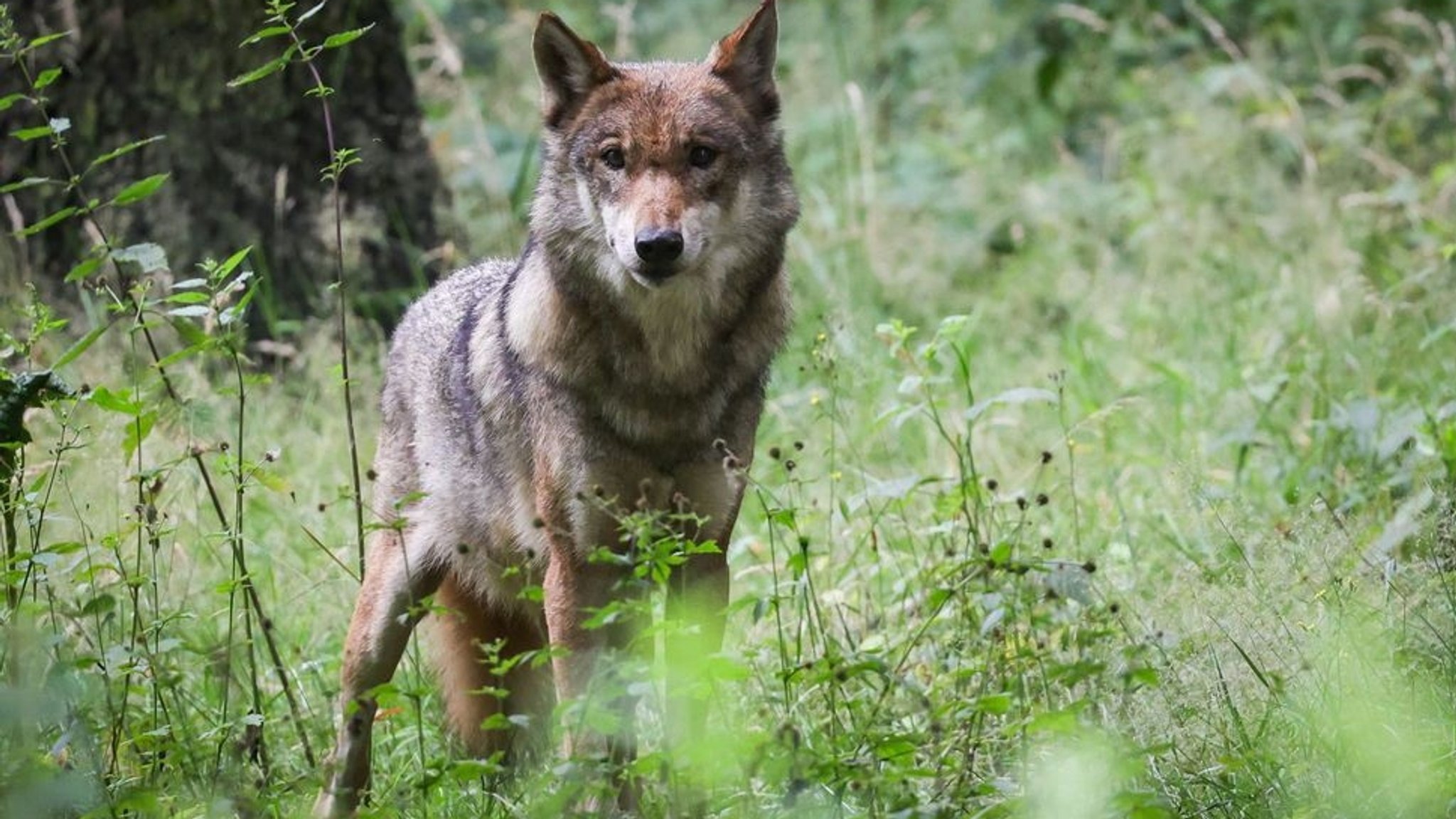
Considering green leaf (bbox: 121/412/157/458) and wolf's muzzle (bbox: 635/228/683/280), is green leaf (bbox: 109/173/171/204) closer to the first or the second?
green leaf (bbox: 121/412/157/458)

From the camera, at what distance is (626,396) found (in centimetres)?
418

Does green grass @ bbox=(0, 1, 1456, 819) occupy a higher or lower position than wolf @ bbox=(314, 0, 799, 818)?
lower

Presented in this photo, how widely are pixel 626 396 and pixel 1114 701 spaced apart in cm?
132

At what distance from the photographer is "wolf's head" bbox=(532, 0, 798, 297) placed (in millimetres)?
3975

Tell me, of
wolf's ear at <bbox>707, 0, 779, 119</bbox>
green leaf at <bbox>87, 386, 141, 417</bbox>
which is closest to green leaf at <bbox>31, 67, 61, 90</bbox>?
green leaf at <bbox>87, 386, 141, 417</bbox>

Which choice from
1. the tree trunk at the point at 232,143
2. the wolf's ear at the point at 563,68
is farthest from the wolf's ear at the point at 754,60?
the tree trunk at the point at 232,143

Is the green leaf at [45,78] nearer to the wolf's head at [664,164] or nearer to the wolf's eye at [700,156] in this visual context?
the wolf's head at [664,164]

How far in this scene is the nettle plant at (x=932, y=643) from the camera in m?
3.19

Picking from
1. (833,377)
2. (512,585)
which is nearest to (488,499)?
(512,585)

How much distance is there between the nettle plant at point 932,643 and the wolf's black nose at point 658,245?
1.64ft

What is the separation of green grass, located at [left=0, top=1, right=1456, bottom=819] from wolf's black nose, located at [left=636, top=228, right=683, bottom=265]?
546mm

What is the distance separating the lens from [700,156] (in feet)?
13.4

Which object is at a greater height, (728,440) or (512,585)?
(728,440)

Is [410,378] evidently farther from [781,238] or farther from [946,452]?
[946,452]
